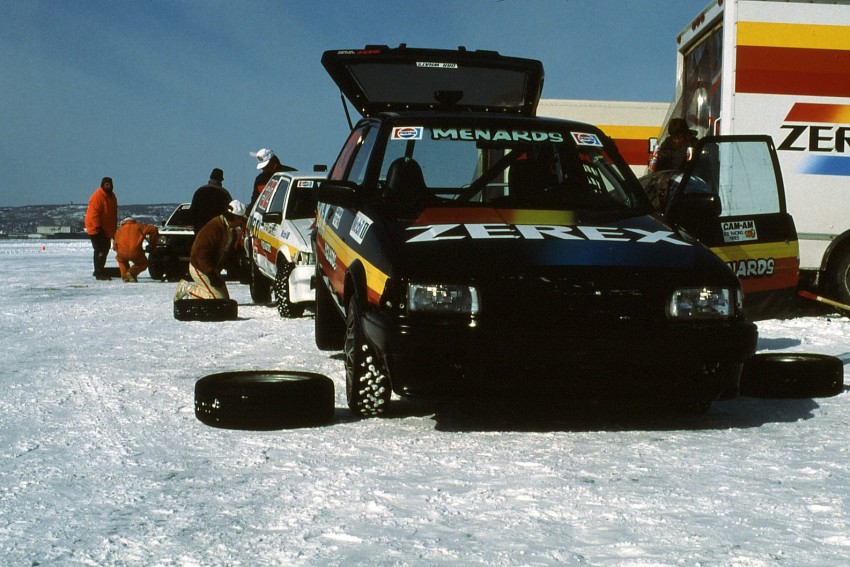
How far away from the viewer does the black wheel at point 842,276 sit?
34.5 feet

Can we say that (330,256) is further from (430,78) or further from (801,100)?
(801,100)

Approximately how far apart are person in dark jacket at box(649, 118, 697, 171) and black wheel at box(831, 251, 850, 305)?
1.99m

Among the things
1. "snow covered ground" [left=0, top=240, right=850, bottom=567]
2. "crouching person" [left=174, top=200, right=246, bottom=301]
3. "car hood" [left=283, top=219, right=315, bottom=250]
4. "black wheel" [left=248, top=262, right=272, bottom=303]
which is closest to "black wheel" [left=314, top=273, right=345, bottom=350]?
"snow covered ground" [left=0, top=240, right=850, bottom=567]

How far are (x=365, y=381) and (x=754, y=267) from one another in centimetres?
254

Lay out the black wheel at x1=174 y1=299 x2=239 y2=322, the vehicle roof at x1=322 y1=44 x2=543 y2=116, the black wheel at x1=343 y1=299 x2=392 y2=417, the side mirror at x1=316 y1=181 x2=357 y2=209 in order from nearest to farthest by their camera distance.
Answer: the black wheel at x1=343 y1=299 x2=392 y2=417, the side mirror at x1=316 y1=181 x2=357 y2=209, the vehicle roof at x1=322 y1=44 x2=543 y2=116, the black wheel at x1=174 y1=299 x2=239 y2=322

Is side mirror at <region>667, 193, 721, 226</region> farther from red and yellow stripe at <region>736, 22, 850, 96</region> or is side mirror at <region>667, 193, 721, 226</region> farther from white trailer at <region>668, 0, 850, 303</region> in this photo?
red and yellow stripe at <region>736, 22, 850, 96</region>

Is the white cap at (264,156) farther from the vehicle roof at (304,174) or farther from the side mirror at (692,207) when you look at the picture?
the side mirror at (692,207)

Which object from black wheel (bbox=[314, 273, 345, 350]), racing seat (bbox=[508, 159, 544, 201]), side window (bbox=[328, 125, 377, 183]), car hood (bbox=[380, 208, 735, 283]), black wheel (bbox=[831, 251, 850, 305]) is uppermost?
side window (bbox=[328, 125, 377, 183])

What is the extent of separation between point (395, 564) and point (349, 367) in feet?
8.83

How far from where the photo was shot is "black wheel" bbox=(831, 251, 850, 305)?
1052 cm

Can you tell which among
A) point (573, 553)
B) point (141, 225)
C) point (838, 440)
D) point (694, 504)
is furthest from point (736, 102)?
point (141, 225)

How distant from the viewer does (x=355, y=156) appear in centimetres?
717

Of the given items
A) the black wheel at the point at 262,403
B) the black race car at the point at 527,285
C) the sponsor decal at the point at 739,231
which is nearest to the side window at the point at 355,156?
the black race car at the point at 527,285

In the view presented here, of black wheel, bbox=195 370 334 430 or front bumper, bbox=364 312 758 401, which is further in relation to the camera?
black wheel, bbox=195 370 334 430
